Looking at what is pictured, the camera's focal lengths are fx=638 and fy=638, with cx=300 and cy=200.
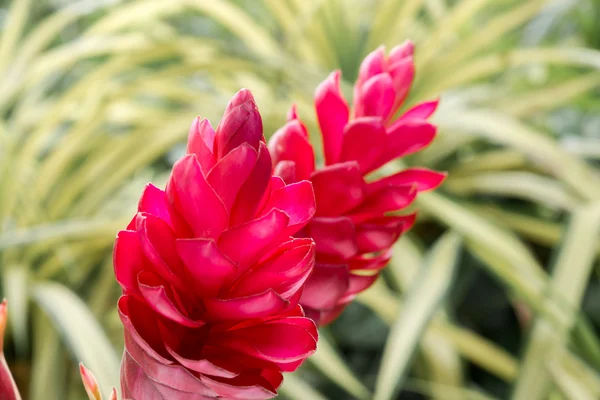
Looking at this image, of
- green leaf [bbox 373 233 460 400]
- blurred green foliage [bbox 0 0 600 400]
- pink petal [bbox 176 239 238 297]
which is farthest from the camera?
blurred green foliage [bbox 0 0 600 400]

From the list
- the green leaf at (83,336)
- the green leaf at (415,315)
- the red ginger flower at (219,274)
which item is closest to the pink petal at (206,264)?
the red ginger flower at (219,274)

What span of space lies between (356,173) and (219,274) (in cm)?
4

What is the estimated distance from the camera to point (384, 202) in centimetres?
14

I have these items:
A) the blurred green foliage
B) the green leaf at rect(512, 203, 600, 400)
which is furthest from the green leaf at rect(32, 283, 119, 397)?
the green leaf at rect(512, 203, 600, 400)

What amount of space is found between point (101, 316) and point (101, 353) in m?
0.17

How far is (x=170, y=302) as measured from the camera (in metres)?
0.10

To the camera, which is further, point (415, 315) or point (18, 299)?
point (18, 299)

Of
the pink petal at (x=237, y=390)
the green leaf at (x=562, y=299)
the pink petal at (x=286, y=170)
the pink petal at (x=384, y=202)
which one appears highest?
the pink petal at (x=286, y=170)

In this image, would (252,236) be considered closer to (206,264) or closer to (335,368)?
(206,264)

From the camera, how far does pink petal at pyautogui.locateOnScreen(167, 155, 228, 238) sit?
99 mm

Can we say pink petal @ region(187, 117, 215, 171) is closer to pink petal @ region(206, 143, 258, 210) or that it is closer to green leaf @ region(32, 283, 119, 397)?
pink petal @ region(206, 143, 258, 210)

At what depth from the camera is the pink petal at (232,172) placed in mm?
100

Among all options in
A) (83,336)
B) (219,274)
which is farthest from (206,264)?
(83,336)

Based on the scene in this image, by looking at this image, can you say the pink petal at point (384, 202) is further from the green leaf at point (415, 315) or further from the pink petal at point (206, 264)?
the green leaf at point (415, 315)
